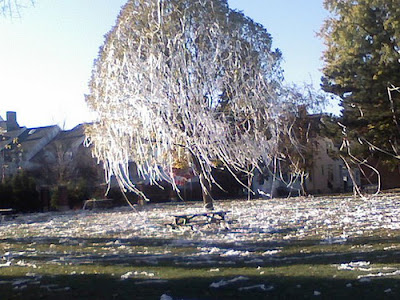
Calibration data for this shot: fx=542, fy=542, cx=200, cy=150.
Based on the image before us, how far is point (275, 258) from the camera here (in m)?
9.29

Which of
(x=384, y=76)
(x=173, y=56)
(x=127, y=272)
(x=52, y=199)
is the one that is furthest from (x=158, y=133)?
(x=52, y=199)

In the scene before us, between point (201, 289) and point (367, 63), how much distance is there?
2230 cm

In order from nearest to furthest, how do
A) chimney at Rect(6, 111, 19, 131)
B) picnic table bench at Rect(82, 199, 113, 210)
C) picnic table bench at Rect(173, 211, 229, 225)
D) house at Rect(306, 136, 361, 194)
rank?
picnic table bench at Rect(173, 211, 229, 225), picnic table bench at Rect(82, 199, 113, 210), house at Rect(306, 136, 361, 194), chimney at Rect(6, 111, 19, 131)

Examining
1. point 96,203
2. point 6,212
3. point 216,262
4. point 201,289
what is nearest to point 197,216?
point 216,262

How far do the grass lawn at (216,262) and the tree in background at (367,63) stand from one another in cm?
1226

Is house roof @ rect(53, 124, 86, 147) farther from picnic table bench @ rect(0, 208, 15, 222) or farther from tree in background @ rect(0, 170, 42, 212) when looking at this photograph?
picnic table bench @ rect(0, 208, 15, 222)

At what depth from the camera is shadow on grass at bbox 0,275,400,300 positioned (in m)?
6.32

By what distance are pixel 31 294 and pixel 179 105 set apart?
460 centimetres

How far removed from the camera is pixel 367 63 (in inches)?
1051

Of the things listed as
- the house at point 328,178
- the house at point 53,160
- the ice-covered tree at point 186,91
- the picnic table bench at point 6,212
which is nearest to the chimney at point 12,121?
the house at point 53,160

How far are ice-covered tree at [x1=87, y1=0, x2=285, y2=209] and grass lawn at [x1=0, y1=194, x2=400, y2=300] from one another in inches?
69.7

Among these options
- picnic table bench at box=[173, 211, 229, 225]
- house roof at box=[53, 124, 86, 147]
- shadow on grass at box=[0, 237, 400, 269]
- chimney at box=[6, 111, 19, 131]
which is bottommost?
shadow on grass at box=[0, 237, 400, 269]

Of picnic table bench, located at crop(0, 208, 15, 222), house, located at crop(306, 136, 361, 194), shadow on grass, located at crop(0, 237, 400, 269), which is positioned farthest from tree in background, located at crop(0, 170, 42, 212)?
house, located at crop(306, 136, 361, 194)

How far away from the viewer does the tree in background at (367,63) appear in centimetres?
2573
